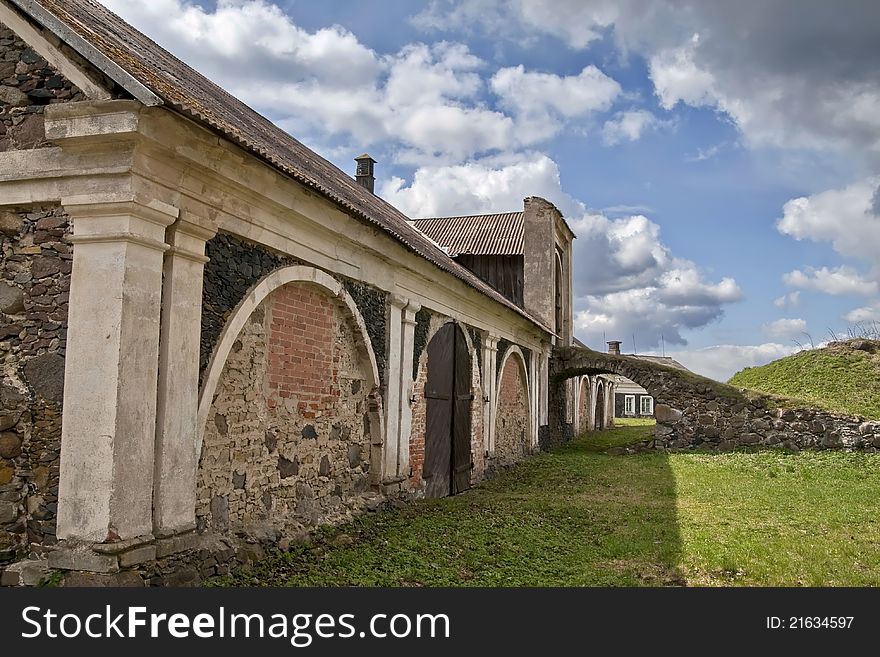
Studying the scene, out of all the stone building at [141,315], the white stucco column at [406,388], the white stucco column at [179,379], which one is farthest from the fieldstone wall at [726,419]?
the white stucco column at [179,379]

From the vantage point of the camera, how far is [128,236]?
463 centimetres

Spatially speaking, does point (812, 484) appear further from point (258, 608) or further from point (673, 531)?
point (258, 608)

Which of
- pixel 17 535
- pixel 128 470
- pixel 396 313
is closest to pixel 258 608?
pixel 128 470

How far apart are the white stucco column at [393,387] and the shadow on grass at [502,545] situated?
61 cm

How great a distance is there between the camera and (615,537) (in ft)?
25.3

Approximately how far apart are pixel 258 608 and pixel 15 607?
4.70 ft

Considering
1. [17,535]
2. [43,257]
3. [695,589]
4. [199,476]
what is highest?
[43,257]

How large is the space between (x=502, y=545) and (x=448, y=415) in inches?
164

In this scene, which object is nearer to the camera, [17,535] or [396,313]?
[17,535]

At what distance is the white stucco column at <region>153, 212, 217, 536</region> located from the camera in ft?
16.0

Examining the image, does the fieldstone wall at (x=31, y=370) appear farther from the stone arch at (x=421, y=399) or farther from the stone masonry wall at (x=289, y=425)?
the stone arch at (x=421, y=399)

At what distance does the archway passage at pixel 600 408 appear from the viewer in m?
33.2

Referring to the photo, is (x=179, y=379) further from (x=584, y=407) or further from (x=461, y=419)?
(x=584, y=407)

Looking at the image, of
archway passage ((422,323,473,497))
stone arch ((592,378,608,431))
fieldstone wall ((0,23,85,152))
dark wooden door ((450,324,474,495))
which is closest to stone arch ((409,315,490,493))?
archway passage ((422,323,473,497))
